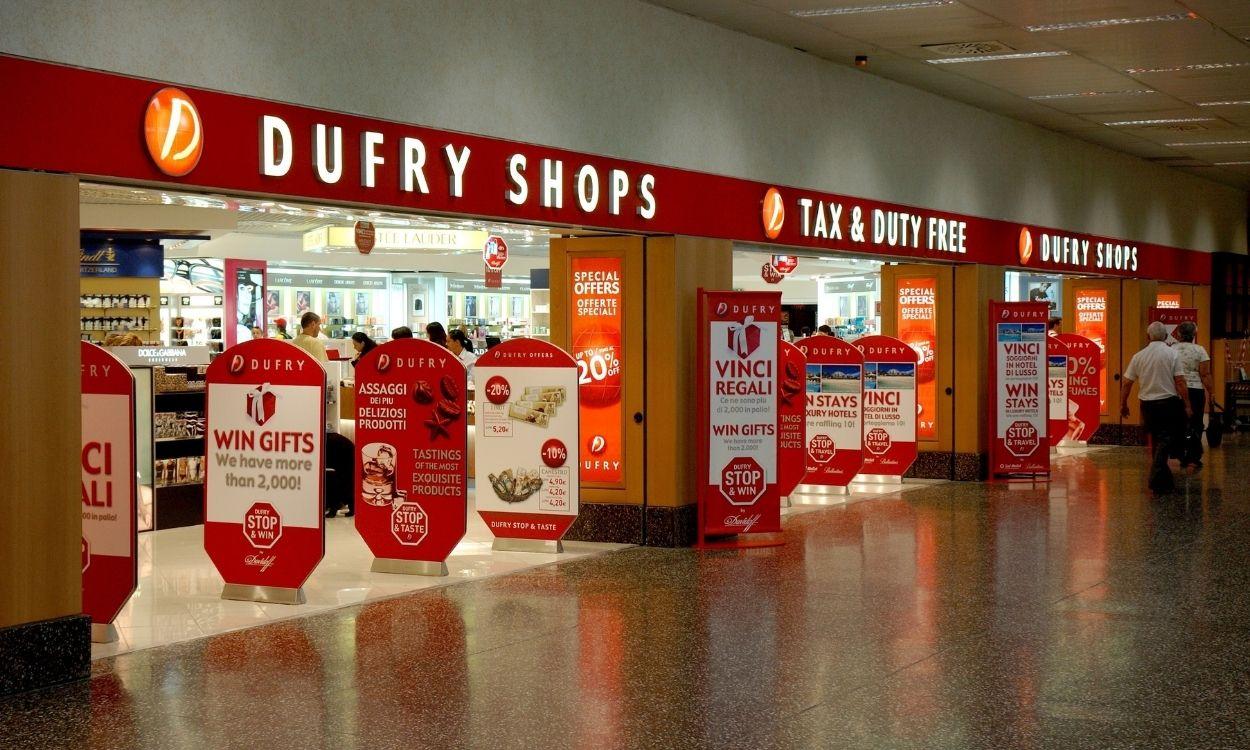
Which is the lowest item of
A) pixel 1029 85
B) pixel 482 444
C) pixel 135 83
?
pixel 482 444

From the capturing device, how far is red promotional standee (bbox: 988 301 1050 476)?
13141 millimetres

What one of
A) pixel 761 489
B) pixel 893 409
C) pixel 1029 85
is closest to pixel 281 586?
pixel 761 489

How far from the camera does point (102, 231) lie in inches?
632

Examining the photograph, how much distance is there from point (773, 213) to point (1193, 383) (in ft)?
23.8

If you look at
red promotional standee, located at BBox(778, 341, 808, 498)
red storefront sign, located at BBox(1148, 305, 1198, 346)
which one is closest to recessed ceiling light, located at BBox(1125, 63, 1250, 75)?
red promotional standee, located at BBox(778, 341, 808, 498)

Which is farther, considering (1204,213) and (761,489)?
(1204,213)

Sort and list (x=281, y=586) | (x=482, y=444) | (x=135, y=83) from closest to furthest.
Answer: (x=135, y=83) < (x=281, y=586) < (x=482, y=444)

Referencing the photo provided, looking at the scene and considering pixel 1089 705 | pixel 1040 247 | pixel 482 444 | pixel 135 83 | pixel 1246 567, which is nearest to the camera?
pixel 1089 705

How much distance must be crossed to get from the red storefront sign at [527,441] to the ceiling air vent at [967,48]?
4.15 meters

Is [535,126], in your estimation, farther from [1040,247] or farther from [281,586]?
[1040,247]

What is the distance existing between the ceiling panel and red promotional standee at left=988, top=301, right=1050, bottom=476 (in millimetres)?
2177

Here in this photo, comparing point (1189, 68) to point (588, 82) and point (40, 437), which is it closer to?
point (588, 82)

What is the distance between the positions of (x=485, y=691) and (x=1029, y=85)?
29.6 ft

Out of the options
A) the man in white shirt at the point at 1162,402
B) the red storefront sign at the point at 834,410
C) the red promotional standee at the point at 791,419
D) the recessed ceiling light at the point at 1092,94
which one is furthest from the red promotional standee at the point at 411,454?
the recessed ceiling light at the point at 1092,94
